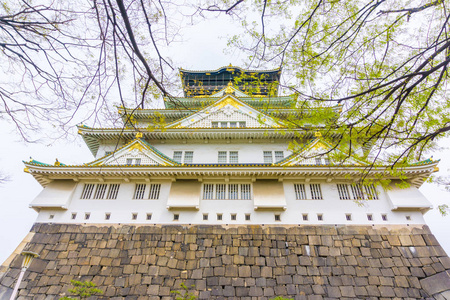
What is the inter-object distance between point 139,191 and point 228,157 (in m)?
5.22

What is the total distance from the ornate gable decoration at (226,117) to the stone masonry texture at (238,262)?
21.3 feet

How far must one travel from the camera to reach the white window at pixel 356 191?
1133cm

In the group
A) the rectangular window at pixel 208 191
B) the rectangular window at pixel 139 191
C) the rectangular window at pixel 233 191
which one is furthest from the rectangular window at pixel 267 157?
the rectangular window at pixel 139 191

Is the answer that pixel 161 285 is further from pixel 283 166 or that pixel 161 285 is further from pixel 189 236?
pixel 283 166

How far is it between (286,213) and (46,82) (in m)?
10.1

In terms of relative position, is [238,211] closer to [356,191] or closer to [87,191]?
[356,191]

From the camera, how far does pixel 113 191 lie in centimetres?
1195

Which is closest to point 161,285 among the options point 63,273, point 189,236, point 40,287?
point 189,236

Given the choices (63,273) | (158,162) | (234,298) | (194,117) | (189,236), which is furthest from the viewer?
(194,117)

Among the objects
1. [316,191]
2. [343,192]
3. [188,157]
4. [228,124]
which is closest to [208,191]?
[188,157]

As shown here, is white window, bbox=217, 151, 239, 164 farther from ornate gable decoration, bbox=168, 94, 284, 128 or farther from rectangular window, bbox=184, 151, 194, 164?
ornate gable decoration, bbox=168, 94, 284, 128

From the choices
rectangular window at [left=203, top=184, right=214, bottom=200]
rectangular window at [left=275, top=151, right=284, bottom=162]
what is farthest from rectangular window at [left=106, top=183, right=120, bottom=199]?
rectangular window at [left=275, top=151, right=284, bottom=162]

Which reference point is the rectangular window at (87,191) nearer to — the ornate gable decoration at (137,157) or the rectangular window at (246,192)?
the ornate gable decoration at (137,157)

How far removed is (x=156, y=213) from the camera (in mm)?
11281
